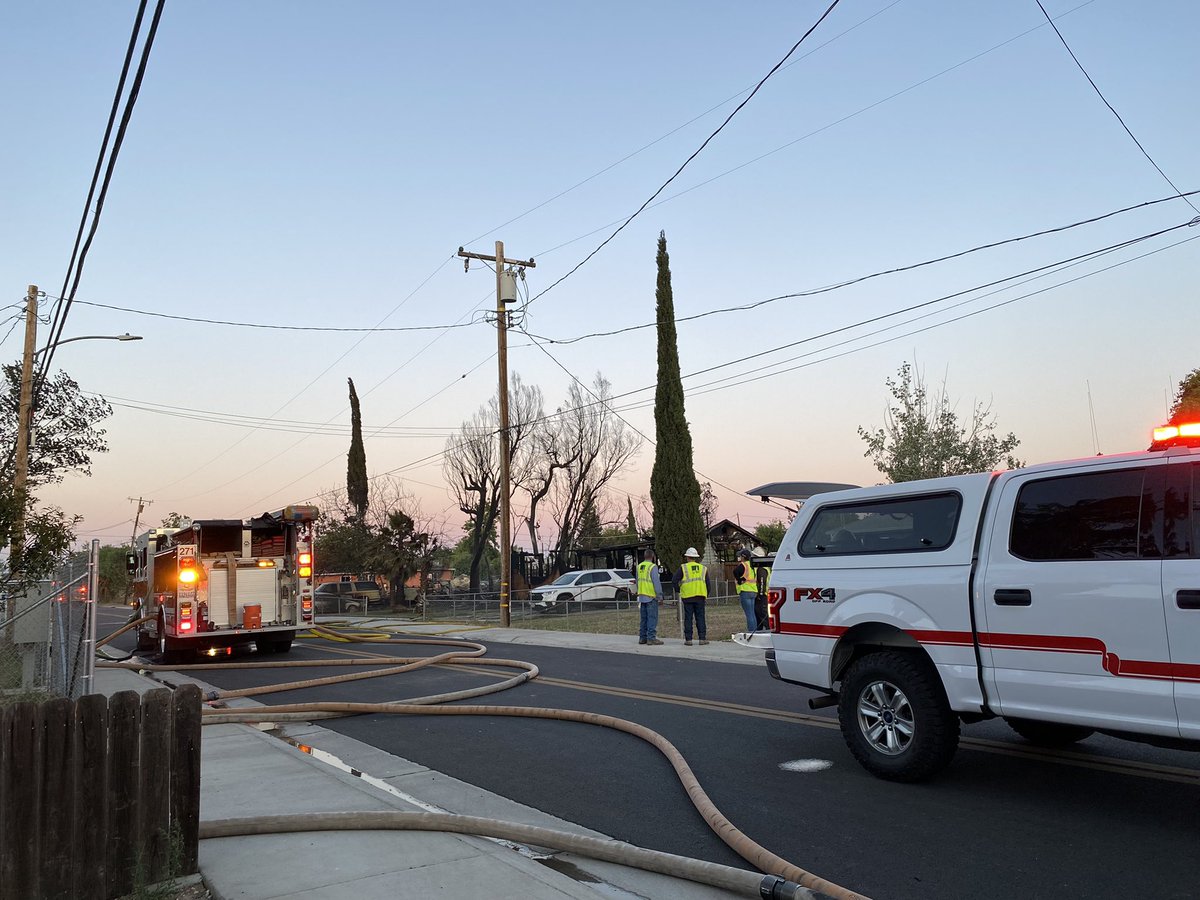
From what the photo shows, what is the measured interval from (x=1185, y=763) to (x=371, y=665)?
11835 mm

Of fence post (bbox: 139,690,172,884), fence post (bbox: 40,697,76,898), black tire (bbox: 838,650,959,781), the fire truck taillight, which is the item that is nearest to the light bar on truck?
black tire (bbox: 838,650,959,781)

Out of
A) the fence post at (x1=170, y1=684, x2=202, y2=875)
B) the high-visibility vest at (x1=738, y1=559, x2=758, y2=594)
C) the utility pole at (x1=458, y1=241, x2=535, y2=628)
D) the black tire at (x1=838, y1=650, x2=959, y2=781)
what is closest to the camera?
the fence post at (x1=170, y1=684, x2=202, y2=875)

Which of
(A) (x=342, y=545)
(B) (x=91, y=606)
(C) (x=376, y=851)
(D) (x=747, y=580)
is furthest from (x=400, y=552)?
(C) (x=376, y=851)

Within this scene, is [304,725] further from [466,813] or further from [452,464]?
[452,464]

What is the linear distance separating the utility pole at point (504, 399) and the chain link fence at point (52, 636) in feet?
40.8

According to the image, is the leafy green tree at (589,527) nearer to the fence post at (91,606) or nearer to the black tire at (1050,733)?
the fence post at (91,606)

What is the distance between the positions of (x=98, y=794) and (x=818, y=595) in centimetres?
492

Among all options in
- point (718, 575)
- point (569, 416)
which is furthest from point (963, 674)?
point (569, 416)

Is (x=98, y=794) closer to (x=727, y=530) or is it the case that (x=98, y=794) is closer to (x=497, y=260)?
(x=497, y=260)

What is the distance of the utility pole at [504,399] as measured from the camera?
2506 cm

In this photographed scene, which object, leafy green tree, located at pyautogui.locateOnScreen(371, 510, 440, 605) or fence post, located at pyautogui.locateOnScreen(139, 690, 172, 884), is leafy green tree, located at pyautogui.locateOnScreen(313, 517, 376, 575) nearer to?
leafy green tree, located at pyautogui.locateOnScreen(371, 510, 440, 605)

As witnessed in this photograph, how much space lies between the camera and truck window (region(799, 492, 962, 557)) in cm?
629

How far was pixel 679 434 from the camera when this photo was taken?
35719 mm

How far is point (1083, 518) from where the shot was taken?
550cm
